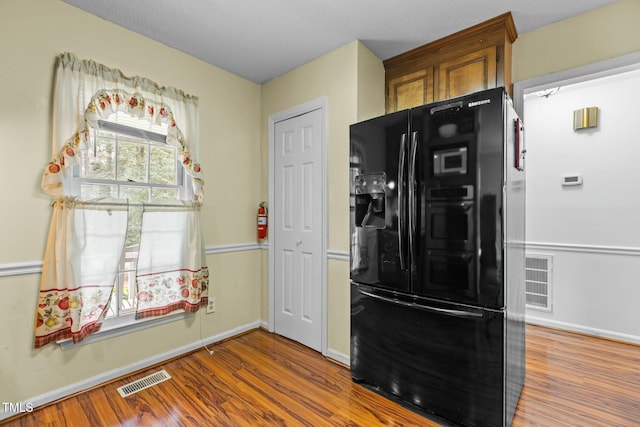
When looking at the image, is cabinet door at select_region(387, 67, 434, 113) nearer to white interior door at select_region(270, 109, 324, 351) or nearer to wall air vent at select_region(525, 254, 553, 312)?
white interior door at select_region(270, 109, 324, 351)

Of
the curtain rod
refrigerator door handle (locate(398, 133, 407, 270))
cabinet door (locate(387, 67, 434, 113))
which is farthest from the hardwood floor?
cabinet door (locate(387, 67, 434, 113))

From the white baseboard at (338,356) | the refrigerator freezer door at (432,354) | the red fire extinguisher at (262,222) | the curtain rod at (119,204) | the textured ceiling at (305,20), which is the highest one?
the textured ceiling at (305,20)

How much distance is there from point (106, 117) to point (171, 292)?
141cm

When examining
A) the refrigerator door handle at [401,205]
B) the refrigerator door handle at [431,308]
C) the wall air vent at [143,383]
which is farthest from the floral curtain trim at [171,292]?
the refrigerator door handle at [401,205]

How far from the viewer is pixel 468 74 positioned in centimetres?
234

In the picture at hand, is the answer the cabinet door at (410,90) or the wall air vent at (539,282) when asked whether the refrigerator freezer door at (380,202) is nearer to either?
the cabinet door at (410,90)

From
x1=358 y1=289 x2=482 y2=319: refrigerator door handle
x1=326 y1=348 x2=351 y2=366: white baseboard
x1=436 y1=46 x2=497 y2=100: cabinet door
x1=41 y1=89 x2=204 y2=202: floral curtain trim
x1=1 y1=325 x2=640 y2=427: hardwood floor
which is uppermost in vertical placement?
x1=436 y1=46 x2=497 y2=100: cabinet door

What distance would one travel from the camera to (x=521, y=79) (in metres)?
2.38

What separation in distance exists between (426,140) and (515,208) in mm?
687

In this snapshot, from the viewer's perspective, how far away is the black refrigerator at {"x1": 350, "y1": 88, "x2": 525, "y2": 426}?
1.65 m

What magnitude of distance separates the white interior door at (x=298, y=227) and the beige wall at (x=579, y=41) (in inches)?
65.0

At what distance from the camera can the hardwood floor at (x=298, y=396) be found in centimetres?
186

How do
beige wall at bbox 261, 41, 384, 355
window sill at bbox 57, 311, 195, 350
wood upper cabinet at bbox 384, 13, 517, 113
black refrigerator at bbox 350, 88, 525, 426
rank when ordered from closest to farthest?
1. black refrigerator at bbox 350, 88, 525, 426
2. window sill at bbox 57, 311, 195, 350
3. wood upper cabinet at bbox 384, 13, 517, 113
4. beige wall at bbox 261, 41, 384, 355

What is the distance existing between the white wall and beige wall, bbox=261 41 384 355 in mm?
2111
